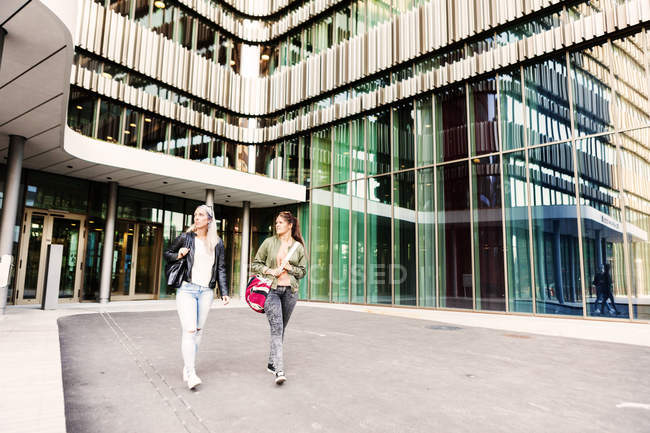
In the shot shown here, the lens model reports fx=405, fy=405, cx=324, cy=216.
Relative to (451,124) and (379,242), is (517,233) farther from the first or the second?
(379,242)

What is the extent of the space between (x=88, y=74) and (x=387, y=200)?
1219 centimetres

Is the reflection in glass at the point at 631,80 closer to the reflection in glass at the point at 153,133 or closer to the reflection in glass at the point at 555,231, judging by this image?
the reflection in glass at the point at 555,231

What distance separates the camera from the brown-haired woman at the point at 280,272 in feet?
14.9

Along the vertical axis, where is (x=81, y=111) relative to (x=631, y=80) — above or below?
above

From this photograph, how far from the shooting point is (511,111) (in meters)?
13.0

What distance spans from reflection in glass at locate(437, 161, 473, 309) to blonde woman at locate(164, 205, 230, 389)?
34.1 feet

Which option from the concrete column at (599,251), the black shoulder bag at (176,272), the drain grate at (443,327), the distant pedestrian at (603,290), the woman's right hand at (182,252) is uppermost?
the concrete column at (599,251)

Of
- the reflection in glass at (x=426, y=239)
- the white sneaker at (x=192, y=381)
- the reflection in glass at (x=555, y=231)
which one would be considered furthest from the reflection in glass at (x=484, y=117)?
the white sneaker at (x=192, y=381)

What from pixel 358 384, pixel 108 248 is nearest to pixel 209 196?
pixel 108 248

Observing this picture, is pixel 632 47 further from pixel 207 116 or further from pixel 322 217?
pixel 207 116

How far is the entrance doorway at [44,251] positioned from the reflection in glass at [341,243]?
9717 mm

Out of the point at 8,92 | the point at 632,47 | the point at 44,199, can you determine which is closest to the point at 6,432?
the point at 8,92

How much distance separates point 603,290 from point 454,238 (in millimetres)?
4339

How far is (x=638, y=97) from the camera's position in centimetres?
1091
